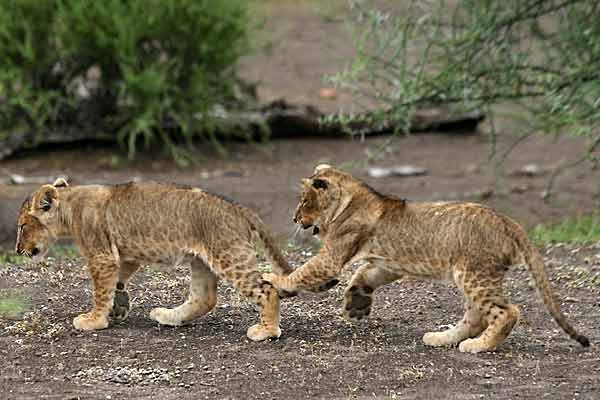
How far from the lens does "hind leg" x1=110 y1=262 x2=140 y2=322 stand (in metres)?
7.46

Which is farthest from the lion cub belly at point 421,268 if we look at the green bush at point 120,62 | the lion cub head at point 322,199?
the green bush at point 120,62

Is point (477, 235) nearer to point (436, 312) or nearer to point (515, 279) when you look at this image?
point (436, 312)

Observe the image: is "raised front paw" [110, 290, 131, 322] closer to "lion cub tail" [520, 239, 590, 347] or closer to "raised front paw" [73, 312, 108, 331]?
"raised front paw" [73, 312, 108, 331]

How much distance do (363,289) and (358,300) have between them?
Result: 73mm

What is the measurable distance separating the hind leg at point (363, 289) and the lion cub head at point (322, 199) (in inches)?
15.7

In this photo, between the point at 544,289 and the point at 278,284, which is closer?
the point at 544,289

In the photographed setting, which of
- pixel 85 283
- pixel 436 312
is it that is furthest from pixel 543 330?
pixel 85 283

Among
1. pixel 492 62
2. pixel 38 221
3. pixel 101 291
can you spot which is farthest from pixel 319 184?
pixel 492 62

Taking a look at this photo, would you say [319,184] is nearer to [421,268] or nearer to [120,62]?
[421,268]

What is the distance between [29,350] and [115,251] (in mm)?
781

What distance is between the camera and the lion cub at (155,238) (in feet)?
23.0

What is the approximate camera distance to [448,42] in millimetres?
10898

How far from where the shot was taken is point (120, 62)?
14734mm

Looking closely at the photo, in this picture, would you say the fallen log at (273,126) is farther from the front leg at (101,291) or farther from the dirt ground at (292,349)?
the front leg at (101,291)
